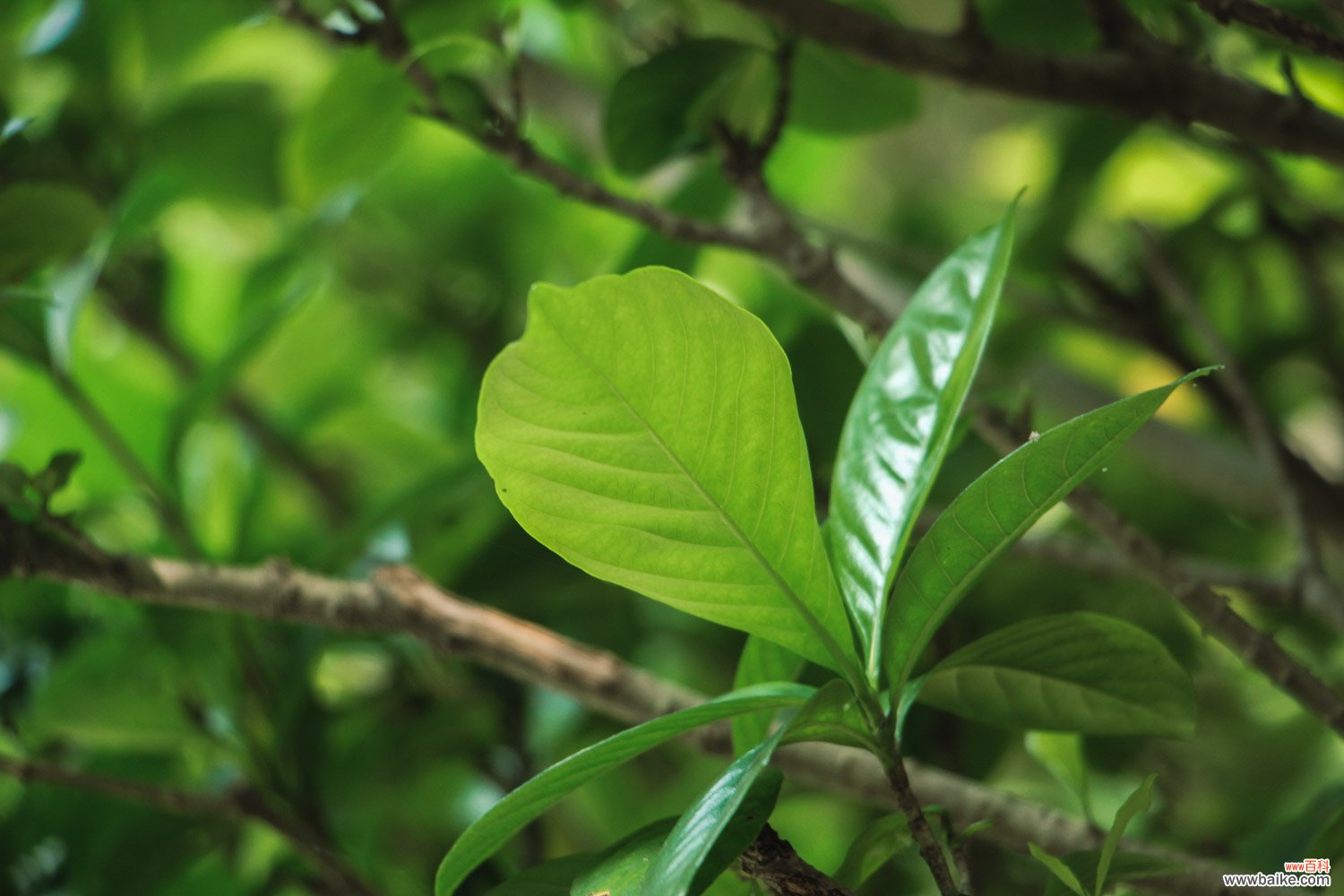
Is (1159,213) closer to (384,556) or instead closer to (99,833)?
(384,556)

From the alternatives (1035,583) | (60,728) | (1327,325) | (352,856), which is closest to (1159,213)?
(1327,325)

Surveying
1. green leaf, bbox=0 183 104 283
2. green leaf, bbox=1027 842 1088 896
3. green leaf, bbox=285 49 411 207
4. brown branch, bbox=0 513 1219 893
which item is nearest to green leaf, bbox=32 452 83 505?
brown branch, bbox=0 513 1219 893

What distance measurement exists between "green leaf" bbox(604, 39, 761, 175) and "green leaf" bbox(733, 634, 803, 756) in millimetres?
288

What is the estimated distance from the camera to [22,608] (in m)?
→ 0.85

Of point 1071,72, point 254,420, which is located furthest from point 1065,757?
point 254,420

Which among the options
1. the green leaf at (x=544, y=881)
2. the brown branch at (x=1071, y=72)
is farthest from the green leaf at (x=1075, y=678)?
the brown branch at (x=1071, y=72)

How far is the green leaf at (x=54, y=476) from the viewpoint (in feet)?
1.67

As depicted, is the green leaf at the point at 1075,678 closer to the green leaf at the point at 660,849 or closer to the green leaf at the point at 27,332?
the green leaf at the point at 660,849

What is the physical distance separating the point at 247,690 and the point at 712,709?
0.49 metres

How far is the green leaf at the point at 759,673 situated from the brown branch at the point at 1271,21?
0.26 metres

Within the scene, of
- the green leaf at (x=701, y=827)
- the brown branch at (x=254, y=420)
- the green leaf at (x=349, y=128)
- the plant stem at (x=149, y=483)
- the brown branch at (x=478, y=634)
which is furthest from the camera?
the brown branch at (x=254, y=420)

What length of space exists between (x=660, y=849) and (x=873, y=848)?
0.27 ft

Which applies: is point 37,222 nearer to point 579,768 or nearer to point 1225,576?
point 579,768

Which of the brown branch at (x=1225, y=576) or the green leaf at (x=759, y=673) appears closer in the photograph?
the green leaf at (x=759, y=673)
